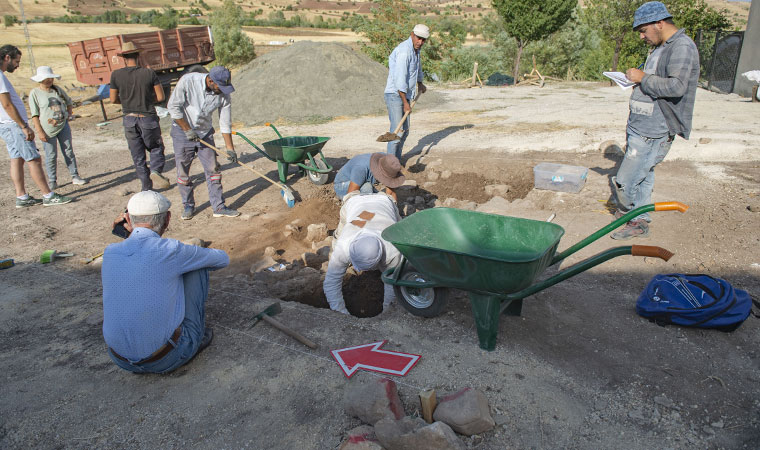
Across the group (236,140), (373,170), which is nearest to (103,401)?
(373,170)

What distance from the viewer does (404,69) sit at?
6.50 m

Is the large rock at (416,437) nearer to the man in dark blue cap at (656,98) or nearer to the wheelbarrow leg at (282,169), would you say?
the man in dark blue cap at (656,98)

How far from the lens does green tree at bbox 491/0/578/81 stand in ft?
57.2

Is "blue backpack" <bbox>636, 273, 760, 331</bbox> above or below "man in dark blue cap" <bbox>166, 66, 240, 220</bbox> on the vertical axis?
below

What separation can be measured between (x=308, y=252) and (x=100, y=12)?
191ft

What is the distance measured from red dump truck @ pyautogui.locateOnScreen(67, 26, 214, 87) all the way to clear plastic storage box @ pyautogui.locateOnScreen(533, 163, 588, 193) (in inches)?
430

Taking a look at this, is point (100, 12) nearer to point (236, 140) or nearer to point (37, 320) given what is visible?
point (236, 140)

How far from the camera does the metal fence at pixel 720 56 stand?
1384 centimetres

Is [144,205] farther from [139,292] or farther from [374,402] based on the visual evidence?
[374,402]

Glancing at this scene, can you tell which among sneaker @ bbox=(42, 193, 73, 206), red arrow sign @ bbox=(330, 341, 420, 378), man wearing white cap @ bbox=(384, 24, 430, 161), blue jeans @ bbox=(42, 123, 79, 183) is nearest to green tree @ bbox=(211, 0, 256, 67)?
blue jeans @ bbox=(42, 123, 79, 183)

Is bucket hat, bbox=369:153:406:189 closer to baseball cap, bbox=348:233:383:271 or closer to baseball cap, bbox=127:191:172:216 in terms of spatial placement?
baseball cap, bbox=348:233:383:271

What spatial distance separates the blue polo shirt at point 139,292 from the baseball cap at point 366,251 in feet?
3.96

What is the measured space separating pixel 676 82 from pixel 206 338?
3939 millimetres

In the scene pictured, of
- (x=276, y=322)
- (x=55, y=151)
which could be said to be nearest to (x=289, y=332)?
(x=276, y=322)
